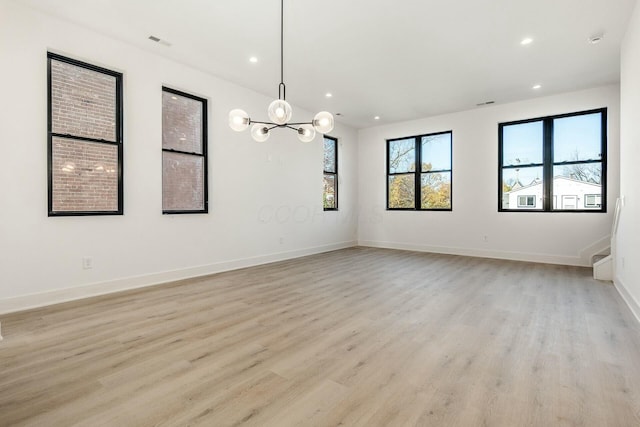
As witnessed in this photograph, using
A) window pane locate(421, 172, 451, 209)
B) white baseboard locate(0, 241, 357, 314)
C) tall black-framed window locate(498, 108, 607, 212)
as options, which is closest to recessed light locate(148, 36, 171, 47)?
white baseboard locate(0, 241, 357, 314)

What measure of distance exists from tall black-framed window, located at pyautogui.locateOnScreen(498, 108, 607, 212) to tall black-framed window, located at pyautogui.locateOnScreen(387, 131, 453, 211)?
112 cm

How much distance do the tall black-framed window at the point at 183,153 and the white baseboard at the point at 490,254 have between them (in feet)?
15.7

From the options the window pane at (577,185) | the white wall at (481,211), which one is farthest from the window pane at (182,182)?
the window pane at (577,185)

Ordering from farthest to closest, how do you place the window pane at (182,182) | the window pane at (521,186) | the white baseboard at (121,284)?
the window pane at (521,186)
the window pane at (182,182)
the white baseboard at (121,284)

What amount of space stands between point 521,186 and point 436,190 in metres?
1.69

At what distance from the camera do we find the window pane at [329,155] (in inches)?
305

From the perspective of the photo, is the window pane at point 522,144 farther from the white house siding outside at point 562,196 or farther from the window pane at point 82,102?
the window pane at point 82,102

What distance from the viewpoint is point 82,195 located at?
3799 millimetres

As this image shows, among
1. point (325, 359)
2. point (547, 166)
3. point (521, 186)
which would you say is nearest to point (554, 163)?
point (547, 166)

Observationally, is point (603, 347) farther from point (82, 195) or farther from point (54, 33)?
point (54, 33)

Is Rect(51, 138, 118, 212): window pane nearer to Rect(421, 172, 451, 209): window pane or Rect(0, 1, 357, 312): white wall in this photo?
Rect(0, 1, 357, 312): white wall

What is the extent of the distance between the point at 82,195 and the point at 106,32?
1983 mm

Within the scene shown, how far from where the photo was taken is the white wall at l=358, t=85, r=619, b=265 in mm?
5672

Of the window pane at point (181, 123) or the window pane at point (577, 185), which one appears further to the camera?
the window pane at point (577, 185)
